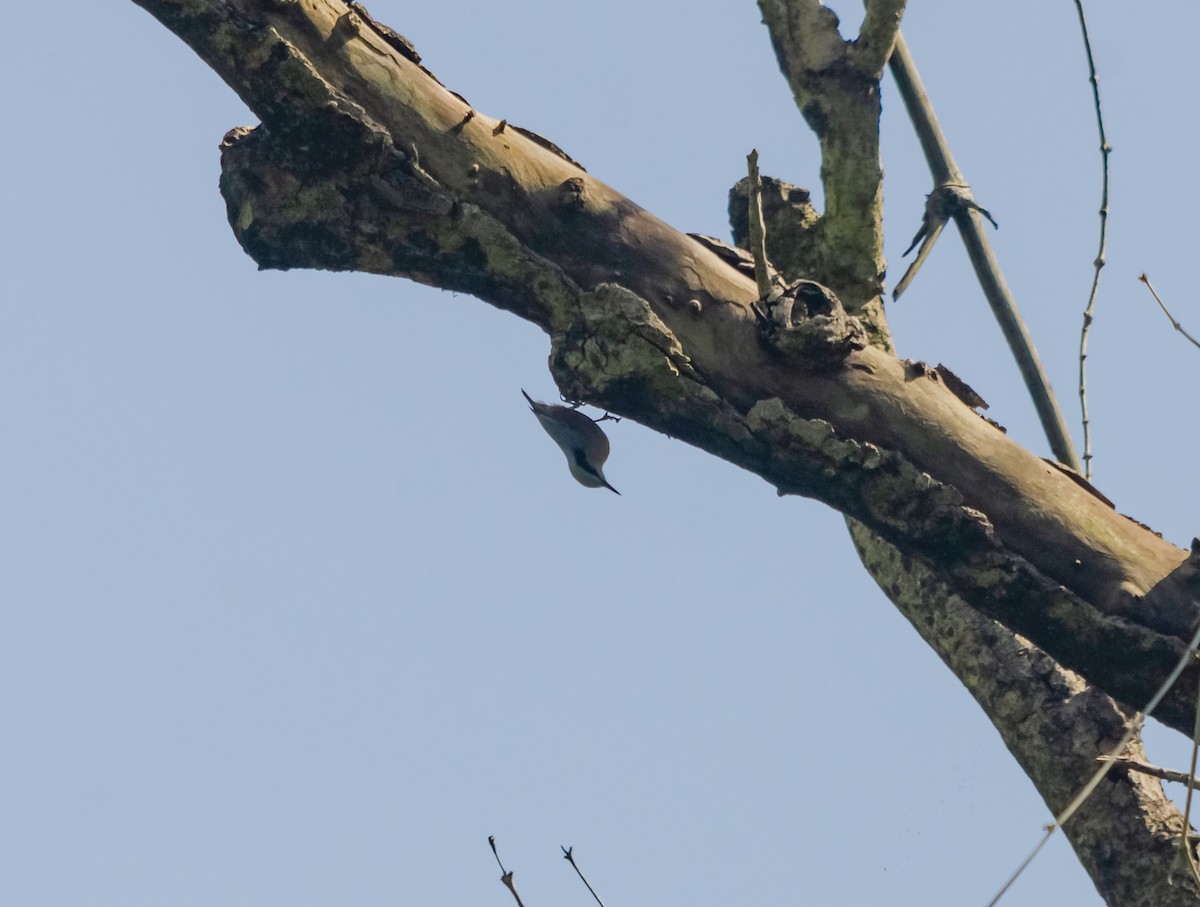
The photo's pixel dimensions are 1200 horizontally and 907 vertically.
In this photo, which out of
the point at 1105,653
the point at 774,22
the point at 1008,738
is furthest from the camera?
the point at 774,22

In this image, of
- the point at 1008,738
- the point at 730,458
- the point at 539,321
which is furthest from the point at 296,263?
the point at 1008,738

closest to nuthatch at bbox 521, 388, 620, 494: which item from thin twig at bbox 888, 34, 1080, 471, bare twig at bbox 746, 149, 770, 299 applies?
bare twig at bbox 746, 149, 770, 299

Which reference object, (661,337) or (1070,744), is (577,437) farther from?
(1070,744)

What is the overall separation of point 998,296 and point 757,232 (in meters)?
1.30

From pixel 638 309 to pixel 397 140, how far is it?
64 cm

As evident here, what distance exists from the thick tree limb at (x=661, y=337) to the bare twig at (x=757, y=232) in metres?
0.09

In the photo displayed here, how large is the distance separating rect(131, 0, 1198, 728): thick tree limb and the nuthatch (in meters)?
0.77

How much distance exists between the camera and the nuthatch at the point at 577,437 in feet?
11.0

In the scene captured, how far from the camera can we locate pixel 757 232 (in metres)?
2.45

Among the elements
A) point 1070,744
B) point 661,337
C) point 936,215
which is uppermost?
point 936,215

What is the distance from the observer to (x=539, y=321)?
264 centimetres

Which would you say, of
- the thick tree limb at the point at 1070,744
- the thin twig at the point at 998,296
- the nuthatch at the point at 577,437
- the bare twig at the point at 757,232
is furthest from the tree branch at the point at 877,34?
the thick tree limb at the point at 1070,744

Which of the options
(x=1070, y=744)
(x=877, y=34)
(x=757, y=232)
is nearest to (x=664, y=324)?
(x=757, y=232)

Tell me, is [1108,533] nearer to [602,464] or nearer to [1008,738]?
[1008,738]
